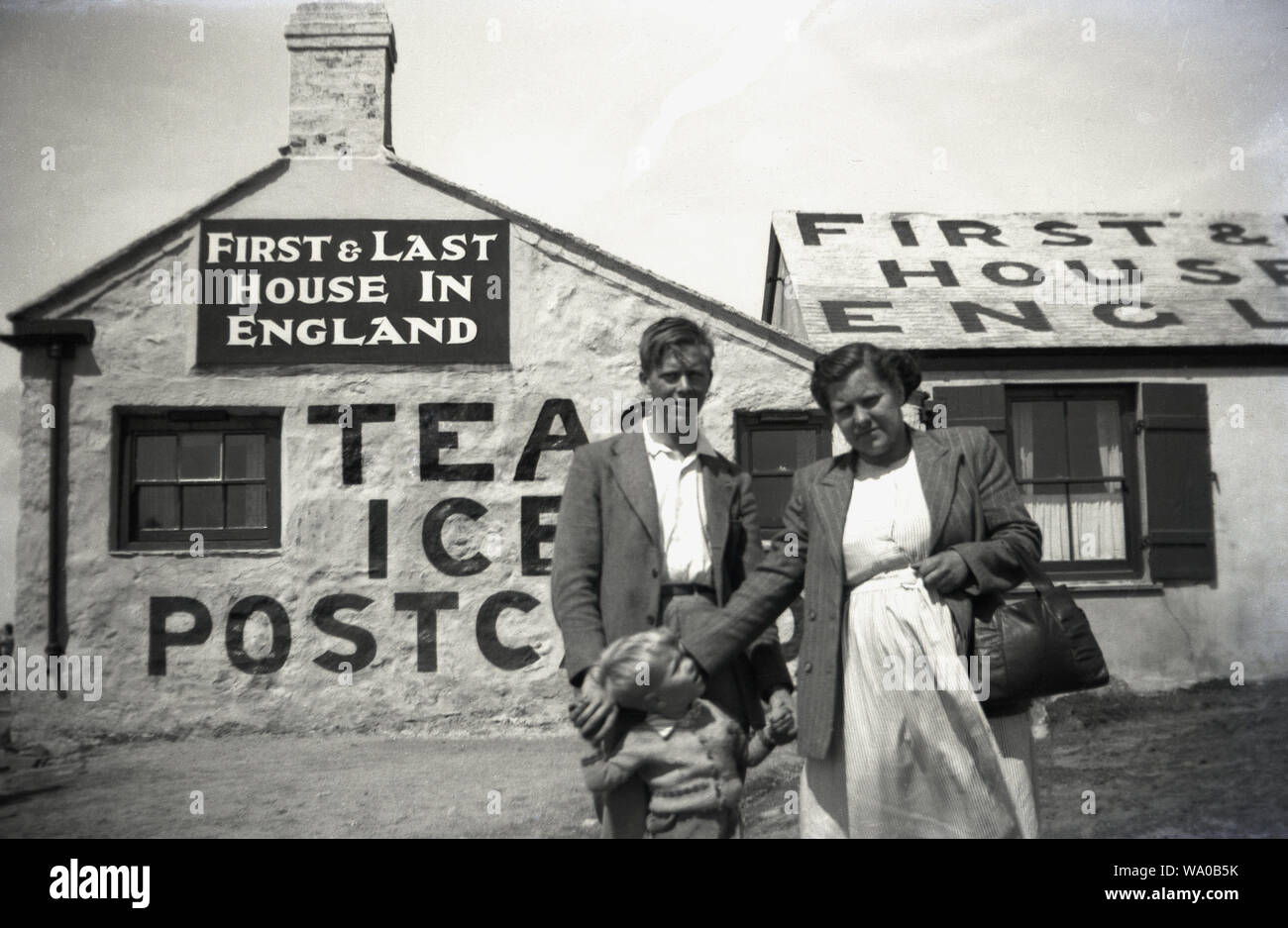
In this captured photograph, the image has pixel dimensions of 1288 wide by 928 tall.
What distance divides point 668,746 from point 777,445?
12.5 ft

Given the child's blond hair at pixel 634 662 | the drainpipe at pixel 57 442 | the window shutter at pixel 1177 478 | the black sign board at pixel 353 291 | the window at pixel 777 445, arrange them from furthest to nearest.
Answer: the window shutter at pixel 1177 478, the window at pixel 777 445, the black sign board at pixel 353 291, the drainpipe at pixel 57 442, the child's blond hair at pixel 634 662

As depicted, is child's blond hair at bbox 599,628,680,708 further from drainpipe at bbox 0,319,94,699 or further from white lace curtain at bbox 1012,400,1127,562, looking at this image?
white lace curtain at bbox 1012,400,1127,562

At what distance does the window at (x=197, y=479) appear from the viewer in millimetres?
6020

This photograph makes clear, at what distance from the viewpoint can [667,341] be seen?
2988mm

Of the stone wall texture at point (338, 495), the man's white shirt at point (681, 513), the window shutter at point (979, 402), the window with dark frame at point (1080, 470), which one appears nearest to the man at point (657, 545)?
the man's white shirt at point (681, 513)


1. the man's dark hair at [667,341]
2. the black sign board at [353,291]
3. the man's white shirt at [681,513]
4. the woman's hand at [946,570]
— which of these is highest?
the black sign board at [353,291]

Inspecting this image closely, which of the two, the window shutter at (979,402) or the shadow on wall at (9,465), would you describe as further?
the window shutter at (979,402)

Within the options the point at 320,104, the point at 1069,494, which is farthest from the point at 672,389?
the point at 1069,494

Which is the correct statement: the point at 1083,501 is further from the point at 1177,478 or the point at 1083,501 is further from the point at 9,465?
the point at 9,465

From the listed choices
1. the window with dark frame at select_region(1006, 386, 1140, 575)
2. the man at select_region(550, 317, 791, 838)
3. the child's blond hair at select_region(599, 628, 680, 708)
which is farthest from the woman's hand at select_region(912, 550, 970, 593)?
the window with dark frame at select_region(1006, 386, 1140, 575)

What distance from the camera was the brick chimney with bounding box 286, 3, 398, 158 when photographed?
237 inches

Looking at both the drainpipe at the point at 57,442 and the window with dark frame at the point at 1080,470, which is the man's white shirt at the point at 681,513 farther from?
the window with dark frame at the point at 1080,470

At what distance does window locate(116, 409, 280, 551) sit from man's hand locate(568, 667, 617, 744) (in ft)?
12.1

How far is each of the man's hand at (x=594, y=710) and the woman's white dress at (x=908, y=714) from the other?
0.63m
